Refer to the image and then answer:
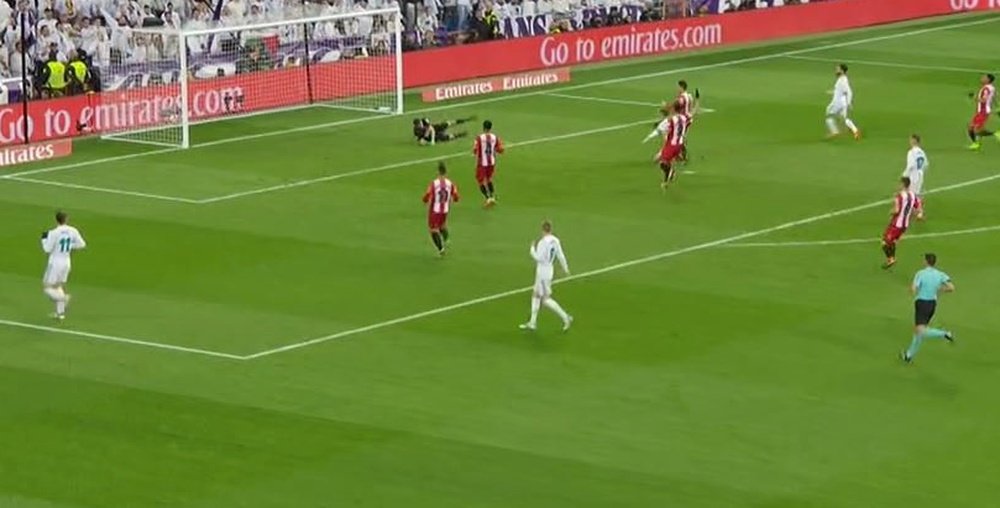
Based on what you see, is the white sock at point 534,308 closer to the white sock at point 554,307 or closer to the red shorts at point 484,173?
the white sock at point 554,307

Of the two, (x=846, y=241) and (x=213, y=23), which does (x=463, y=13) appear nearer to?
(x=213, y=23)

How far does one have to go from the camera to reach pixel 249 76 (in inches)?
2387

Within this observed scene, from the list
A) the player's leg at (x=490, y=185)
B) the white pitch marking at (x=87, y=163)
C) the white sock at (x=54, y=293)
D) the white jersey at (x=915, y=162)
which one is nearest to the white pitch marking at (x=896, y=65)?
the white jersey at (x=915, y=162)

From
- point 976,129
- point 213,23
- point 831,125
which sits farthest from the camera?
point 213,23

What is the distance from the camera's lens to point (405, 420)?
32.8 meters

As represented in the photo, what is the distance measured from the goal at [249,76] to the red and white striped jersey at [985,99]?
15.7 m

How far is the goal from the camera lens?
57.2 metres

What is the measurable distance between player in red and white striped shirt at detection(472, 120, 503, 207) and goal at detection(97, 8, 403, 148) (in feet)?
33.2

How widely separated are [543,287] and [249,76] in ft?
81.4

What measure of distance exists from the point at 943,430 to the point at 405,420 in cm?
769

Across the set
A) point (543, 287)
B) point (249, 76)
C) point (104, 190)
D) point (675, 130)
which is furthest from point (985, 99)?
point (543, 287)

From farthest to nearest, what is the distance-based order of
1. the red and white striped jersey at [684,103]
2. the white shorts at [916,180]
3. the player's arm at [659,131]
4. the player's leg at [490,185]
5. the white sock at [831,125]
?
1. the white sock at [831,125]
2. the red and white striped jersey at [684,103]
3. the player's arm at [659,131]
4. the player's leg at [490,185]
5. the white shorts at [916,180]

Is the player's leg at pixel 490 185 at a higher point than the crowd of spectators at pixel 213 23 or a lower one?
lower

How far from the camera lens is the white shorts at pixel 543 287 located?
37.5 metres
